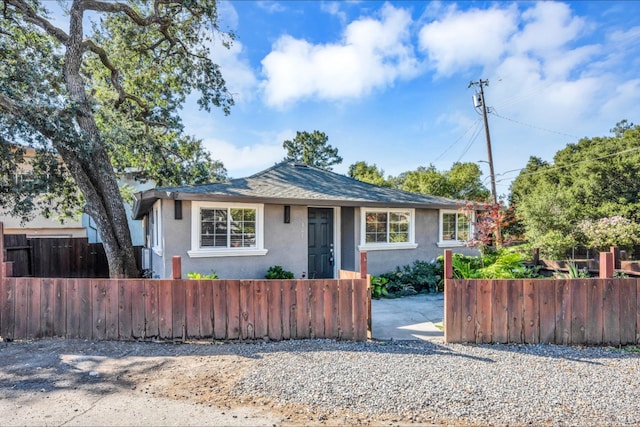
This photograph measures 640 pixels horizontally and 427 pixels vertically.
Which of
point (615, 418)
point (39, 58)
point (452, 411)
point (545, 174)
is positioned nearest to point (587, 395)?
point (615, 418)

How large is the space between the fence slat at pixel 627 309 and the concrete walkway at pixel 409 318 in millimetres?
2432

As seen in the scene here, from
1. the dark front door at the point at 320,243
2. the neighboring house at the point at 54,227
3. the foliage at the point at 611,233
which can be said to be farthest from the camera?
the neighboring house at the point at 54,227

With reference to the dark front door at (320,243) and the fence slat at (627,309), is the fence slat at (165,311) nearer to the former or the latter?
the dark front door at (320,243)

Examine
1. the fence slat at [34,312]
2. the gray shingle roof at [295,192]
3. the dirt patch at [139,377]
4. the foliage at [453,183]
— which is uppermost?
the foliage at [453,183]

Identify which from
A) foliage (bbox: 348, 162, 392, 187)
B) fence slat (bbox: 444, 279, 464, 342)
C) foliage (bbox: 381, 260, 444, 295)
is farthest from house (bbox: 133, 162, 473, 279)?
foliage (bbox: 348, 162, 392, 187)

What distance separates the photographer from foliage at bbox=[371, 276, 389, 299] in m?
8.76

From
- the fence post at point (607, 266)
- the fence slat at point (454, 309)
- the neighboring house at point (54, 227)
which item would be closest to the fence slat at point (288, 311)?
the fence slat at point (454, 309)

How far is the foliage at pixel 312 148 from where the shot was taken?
108ft

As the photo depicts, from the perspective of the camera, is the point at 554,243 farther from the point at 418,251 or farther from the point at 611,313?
the point at 611,313

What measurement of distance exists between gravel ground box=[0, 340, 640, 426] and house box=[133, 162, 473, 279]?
3122 millimetres

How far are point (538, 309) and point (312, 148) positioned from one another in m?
29.2

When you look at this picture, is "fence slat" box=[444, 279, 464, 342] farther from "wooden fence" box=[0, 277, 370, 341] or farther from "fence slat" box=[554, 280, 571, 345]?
"fence slat" box=[554, 280, 571, 345]

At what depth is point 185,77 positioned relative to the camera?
12.1 metres

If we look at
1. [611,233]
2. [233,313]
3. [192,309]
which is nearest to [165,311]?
[192,309]
